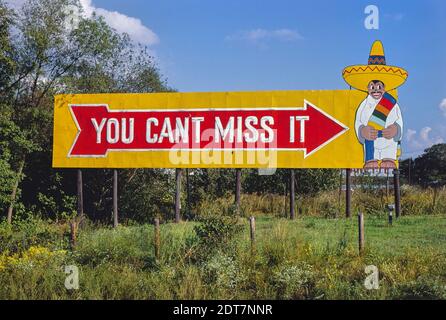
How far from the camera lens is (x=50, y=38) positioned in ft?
49.3

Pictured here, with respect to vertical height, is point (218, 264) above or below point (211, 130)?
below

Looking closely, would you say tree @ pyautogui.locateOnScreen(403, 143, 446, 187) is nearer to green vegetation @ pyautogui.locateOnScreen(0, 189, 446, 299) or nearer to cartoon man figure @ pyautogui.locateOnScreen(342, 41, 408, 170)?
cartoon man figure @ pyautogui.locateOnScreen(342, 41, 408, 170)

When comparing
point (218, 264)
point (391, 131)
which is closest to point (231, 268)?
point (218, 264)

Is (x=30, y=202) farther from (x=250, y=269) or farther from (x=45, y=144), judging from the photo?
(x=250, y=269)

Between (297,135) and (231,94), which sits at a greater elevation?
(231,94)

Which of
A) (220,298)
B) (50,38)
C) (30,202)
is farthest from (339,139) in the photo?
(30,202)

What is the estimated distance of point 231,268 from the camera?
30.1 ft

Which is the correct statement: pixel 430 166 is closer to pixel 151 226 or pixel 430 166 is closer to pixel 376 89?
pixel 376 89

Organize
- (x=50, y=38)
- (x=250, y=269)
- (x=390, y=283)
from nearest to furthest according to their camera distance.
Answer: (x=390, y=283) < (x=250, y=269) < (x=50, y=38)

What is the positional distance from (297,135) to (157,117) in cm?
399

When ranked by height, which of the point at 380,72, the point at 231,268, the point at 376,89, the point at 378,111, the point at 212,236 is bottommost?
the point at 231,268

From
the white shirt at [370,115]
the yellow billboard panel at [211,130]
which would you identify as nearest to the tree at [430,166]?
the white shirt at [370,115]

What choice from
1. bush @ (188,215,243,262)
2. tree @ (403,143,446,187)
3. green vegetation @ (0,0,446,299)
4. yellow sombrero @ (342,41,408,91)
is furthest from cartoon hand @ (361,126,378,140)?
tree @ (403,143,446,187)

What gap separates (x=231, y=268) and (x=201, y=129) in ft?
17.0
